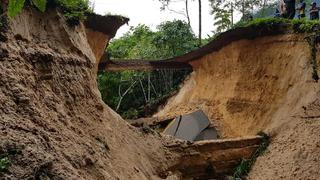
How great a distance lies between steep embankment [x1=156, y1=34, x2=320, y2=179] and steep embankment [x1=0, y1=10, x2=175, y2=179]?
Result: 3.78m

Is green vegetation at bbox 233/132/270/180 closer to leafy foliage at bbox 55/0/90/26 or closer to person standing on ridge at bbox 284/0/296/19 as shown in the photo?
person standing on ridge at bbox 284/0/296/19

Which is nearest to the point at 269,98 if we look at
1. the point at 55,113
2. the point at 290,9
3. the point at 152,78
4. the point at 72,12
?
the point at 290,9

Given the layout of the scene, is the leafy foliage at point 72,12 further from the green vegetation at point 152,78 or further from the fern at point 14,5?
the green vegetation at point 152,78

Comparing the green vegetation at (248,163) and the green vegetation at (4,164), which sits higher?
the green vegetation at (4,164)

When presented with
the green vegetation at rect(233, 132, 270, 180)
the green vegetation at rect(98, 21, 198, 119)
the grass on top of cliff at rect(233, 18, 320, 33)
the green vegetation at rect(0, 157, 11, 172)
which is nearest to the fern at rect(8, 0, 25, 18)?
the green vegetation at rect(0, 157, 11, 172)

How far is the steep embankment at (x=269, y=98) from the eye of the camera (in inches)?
405

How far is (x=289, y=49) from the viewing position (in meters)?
12.6

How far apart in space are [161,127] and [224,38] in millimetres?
4045

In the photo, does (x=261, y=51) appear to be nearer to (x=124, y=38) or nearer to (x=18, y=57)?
(x=18, y=57)

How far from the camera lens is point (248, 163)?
10969 mm

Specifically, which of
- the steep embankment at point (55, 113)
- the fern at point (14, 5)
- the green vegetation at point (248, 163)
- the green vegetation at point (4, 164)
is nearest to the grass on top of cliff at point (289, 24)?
the green vegetation at point (248, 163)

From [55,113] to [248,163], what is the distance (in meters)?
6.53

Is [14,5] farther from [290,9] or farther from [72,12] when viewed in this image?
[290,9]

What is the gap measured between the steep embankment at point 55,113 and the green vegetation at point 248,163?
2.66m
